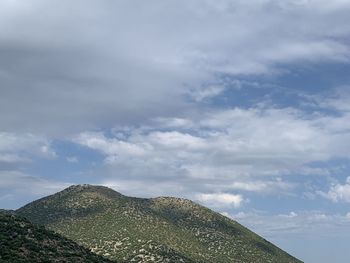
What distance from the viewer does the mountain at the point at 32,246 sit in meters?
56.5

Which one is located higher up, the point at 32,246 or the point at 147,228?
the point at 147,228

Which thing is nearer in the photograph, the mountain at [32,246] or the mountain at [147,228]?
the mountain at [32,246]

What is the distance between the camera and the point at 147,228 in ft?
427

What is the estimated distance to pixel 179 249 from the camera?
124 meters

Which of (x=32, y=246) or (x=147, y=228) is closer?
(x=32, y=246)

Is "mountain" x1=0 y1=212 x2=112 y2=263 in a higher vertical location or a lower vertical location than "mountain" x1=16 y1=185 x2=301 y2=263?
lower

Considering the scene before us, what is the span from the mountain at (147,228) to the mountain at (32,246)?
42349mm

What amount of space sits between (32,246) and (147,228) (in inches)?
2814

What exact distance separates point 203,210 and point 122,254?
6265 centimetres

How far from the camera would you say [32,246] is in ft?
198

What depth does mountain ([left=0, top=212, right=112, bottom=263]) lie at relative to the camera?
56.5 metres

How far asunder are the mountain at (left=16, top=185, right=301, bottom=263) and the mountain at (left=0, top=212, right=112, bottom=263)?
42.3 m

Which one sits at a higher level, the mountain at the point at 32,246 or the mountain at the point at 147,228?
the mountain at the point at 147,228

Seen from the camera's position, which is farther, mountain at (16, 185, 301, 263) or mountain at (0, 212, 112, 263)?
mountain at (16, 185, 301, 263)
